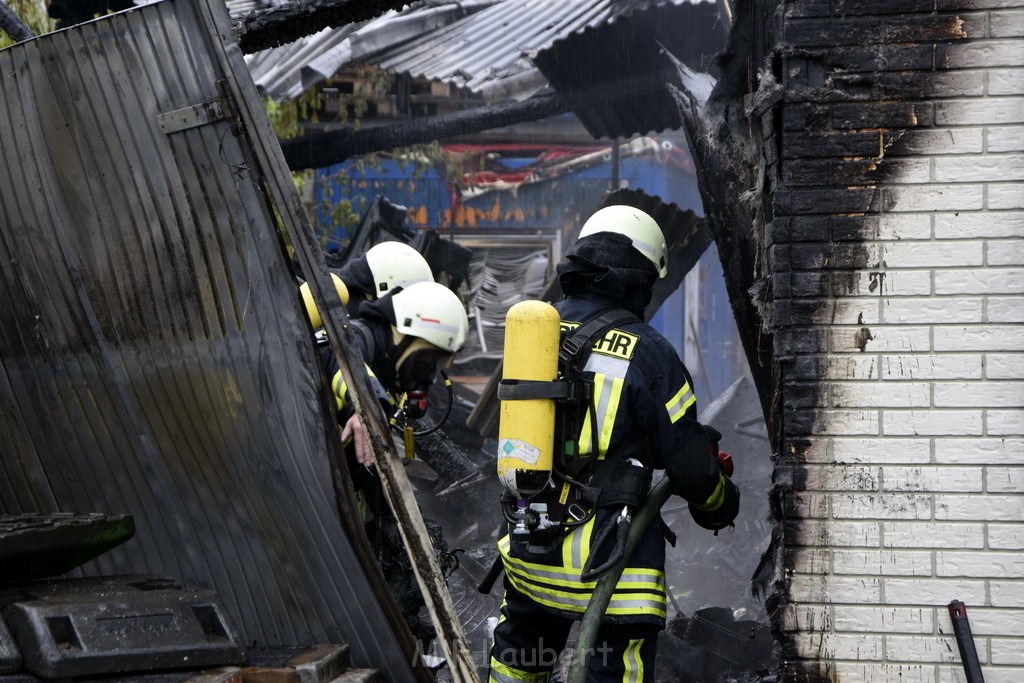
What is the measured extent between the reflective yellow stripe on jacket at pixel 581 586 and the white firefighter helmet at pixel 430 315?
1.64 metres

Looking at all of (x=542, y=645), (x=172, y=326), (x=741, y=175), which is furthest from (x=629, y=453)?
(x=172, y=326)

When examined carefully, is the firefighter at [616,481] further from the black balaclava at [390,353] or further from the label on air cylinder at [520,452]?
the black balaclava at [390,353]

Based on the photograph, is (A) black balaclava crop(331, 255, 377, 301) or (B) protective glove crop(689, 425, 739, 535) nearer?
(B) protective glove crop(689, 425, 739, 535)

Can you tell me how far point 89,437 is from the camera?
335cm

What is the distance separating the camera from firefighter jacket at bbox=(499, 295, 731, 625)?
3469 mm

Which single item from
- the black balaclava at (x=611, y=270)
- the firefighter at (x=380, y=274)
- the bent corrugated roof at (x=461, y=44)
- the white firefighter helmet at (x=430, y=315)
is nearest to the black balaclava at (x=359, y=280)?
the firefighter at (x=380, y=274)

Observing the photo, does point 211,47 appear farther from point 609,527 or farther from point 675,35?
point 675,35

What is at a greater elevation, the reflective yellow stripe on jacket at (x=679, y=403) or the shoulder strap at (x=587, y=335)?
the shoulder strap at (x=587, y=335)

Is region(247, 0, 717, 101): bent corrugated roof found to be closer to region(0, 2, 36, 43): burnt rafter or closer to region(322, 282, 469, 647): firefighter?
region(322, 282, 469, 647): firefighter

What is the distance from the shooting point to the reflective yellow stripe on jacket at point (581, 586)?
344cm

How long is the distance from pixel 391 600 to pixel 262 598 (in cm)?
45

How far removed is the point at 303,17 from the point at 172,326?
5.89 ft

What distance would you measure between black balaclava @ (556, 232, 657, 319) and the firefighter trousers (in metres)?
1.14

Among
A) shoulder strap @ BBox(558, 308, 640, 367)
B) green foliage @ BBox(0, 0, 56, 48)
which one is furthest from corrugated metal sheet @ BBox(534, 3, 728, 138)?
green foliage @ BBox(0, 0, 56, 48)
